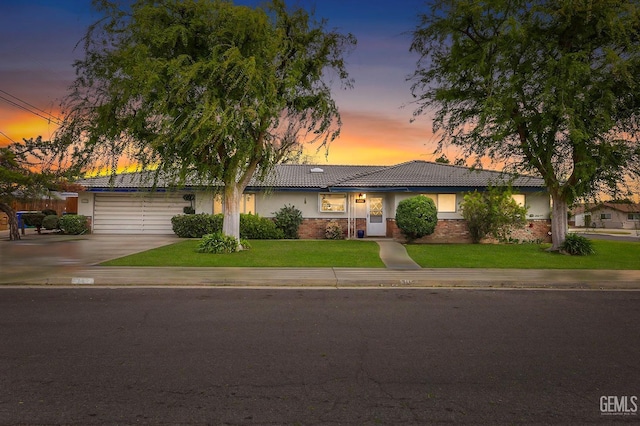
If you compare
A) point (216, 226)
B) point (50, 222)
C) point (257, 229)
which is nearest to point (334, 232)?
point (257, 229)

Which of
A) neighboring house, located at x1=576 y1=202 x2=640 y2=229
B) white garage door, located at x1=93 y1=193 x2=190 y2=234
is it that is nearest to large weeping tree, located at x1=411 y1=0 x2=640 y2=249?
white garage door, located at x1=93 y1=193 x2=190 y2=234

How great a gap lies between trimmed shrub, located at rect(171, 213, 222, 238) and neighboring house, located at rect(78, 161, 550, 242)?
1491 millimetres

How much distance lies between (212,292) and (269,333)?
11.6 ft

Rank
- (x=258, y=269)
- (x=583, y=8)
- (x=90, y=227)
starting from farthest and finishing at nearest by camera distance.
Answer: (x=90, y=227)
(x=583, y=8)
(x=258, y=269)

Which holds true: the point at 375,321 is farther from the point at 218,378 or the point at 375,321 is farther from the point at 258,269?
the point at 258,269

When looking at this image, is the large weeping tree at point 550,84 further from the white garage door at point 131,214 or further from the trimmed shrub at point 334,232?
the white garage door at point 131,214

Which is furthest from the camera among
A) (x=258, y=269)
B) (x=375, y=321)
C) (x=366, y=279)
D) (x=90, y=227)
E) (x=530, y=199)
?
(x=90, y=227)

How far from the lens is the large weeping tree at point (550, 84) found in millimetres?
13648

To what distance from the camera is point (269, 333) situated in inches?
244

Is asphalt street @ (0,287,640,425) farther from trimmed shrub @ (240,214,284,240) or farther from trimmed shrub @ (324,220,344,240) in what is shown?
trimmed shrub @ (324,220,344,240)

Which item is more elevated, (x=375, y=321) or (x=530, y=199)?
(x=530, y=199)

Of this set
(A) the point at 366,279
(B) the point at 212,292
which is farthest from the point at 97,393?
(A) the point at 366,279

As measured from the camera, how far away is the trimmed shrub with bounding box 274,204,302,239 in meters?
23.7

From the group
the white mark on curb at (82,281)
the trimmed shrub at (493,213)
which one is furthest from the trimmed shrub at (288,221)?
the white mark on curb at (82,281)
